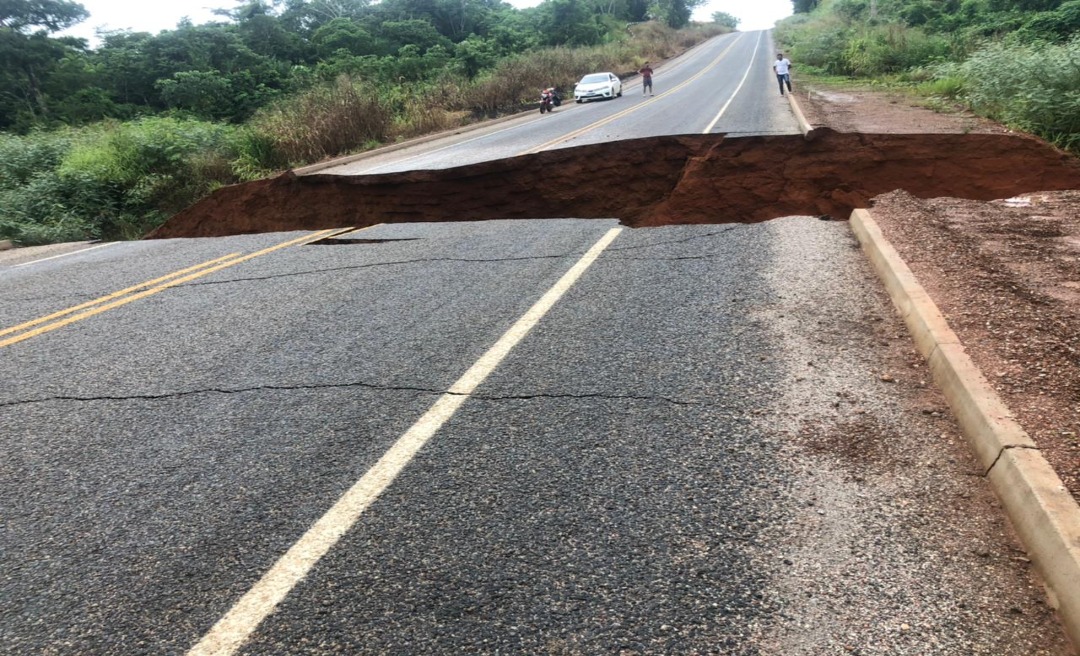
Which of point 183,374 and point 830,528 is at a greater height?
point 183,374

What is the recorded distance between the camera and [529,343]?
462cm

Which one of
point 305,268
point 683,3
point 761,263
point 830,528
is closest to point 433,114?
point 305,268

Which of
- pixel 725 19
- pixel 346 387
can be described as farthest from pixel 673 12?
pixel 346 387

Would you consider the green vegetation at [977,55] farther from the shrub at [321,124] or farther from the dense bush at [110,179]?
the dense bush at [110,179]

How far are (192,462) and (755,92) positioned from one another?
2846 cm

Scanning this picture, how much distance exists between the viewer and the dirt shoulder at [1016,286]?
3.20m

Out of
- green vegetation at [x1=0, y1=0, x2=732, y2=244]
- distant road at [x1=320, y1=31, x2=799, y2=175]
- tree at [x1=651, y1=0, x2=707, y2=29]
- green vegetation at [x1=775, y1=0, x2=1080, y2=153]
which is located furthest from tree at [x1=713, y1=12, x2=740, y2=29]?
distant road at [x1=320, y1=31, x2=799, y2=175]

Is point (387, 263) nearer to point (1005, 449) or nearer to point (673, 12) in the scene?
point (1005, 449)

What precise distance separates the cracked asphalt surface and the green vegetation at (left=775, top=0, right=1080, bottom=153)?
26.7 feet

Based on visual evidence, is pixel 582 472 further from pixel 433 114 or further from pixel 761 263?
pixel 433 114

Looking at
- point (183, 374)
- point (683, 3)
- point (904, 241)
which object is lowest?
point (904, 241)

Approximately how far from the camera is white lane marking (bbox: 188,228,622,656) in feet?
7.61

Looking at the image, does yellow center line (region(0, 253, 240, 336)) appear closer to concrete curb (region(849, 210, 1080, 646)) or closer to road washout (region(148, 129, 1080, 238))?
road washout (region(148, 129, 1080, 238))

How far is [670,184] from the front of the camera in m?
10.5
